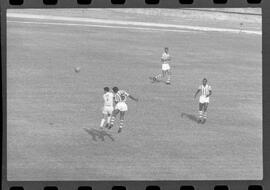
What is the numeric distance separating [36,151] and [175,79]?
5.43 meters

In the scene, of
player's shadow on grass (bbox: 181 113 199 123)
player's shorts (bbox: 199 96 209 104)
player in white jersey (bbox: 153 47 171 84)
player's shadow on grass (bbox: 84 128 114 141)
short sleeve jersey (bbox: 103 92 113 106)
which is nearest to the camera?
short sleeve jersey (bbox: 103 92 113 106)

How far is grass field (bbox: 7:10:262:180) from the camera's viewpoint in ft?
36.0

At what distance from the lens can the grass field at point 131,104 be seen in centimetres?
1096

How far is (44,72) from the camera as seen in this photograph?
48.5ft

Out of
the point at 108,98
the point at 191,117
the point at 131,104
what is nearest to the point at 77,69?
the point at 131,104

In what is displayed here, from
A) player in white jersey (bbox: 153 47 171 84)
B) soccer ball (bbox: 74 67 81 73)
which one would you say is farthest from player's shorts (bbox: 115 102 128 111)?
soccer ball (bbox: 74 67 81 73)

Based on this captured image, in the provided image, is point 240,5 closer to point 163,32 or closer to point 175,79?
point 175,79

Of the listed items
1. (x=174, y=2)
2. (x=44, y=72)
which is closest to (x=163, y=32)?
(x=44, y=72)

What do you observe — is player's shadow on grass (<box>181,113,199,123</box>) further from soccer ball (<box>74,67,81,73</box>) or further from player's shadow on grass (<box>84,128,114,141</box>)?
soccer ball (<box>74,67,81,73</box>)

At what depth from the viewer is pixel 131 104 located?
45.5 ft

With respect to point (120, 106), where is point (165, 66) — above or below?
above

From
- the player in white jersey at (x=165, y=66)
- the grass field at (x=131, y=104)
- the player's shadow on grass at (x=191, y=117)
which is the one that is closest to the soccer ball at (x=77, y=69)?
the grass field at (x=131, y=104)

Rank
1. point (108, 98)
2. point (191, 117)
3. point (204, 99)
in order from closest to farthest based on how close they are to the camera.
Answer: point (108, 98) → point (204, 99) → point (191, 117)

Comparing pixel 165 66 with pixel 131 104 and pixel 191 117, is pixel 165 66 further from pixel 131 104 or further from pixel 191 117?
pixel 131 104
